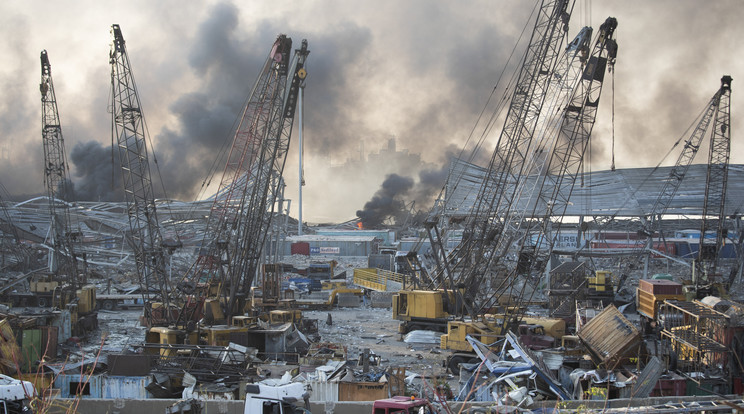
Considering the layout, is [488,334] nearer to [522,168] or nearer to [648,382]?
[648,382]

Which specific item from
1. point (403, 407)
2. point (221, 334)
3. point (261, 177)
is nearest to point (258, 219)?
point (261, 177)

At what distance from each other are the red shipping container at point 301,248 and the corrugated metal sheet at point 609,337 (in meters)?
33.9

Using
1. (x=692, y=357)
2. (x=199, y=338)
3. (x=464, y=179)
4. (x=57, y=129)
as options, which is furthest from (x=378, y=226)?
(x=692, y=357)

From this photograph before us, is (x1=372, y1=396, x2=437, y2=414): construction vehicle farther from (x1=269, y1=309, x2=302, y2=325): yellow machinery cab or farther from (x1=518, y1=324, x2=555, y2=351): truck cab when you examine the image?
(x1=269, y1=309, x2=302, y2=325): yellow machinery cab

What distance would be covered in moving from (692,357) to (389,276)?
71.3 feet

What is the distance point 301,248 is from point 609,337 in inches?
1410

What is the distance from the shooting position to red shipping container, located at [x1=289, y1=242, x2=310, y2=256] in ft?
164

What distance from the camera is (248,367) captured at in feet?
47.9

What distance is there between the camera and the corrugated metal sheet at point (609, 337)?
15.7 m

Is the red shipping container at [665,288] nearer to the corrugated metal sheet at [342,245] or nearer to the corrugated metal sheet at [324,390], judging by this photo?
the corrugated metal sheet at [324,390]

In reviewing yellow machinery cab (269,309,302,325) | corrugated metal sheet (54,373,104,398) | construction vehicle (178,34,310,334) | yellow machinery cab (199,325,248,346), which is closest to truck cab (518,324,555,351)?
yellow machinery cab (269,309,302,325)

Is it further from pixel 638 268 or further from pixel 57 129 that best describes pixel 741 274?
pixel 57 129

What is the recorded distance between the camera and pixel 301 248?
164 ft

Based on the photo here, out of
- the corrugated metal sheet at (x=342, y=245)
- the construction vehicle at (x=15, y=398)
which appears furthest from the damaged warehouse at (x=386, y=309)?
the corrugated metal sheet at (x=342, y=245)
